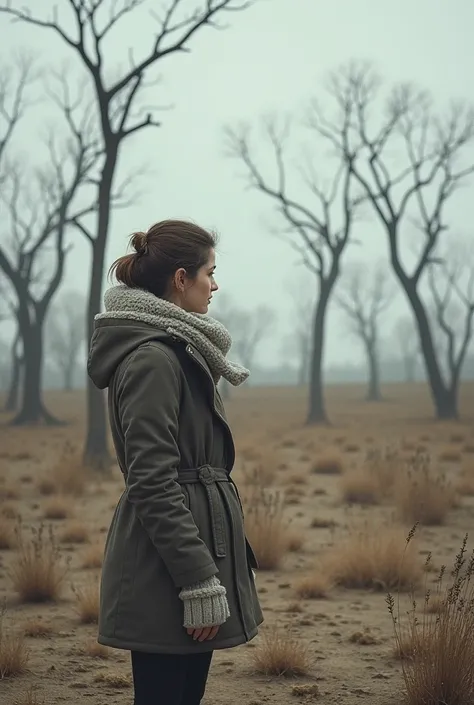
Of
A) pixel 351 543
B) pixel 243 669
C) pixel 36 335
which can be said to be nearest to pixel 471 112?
pixel 36 335

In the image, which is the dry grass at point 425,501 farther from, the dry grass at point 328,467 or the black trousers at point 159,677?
the black trousers at point 159,677

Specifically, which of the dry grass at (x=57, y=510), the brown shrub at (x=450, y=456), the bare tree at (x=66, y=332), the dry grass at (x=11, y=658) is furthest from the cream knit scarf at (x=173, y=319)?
the bare tree at (x=66, y=332)

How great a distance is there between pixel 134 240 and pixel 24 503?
923 cm

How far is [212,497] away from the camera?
8.70 feet

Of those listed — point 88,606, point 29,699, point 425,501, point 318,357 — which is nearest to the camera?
point 29,699

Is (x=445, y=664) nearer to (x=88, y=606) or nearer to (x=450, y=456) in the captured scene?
(x=88, y=606)

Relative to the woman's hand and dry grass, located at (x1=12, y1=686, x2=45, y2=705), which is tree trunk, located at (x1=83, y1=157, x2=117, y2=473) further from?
the woman's hand

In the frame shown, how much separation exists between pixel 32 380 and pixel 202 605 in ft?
91.9

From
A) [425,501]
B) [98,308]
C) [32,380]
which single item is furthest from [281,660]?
[32,380]

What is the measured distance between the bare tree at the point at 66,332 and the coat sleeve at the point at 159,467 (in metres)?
77.4

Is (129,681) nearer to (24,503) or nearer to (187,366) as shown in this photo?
(187,366)

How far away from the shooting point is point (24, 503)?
1145 cm

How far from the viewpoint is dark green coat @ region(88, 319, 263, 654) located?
8.15ft

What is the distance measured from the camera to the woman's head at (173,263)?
2793 mm
